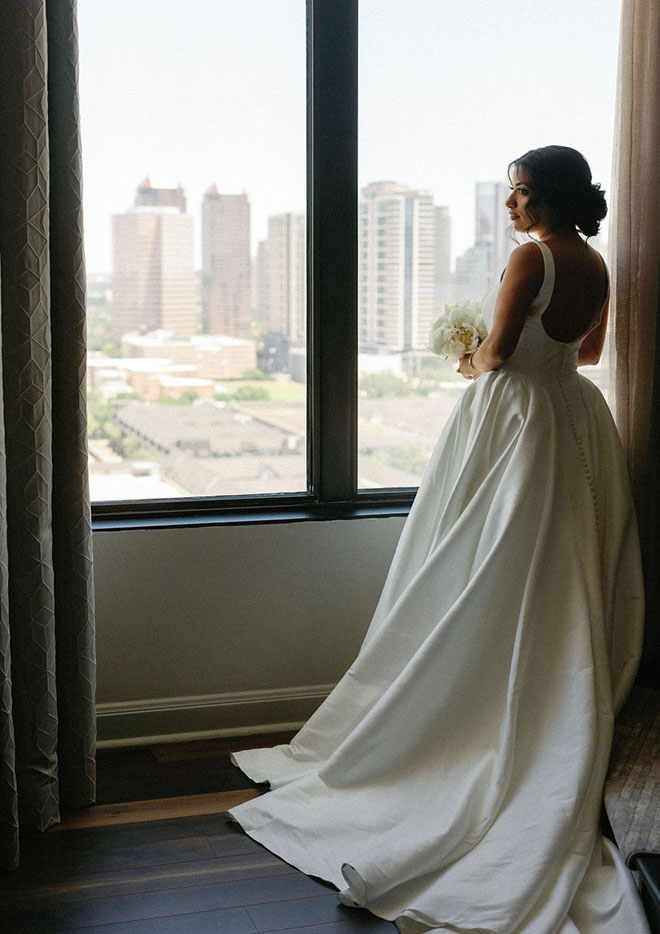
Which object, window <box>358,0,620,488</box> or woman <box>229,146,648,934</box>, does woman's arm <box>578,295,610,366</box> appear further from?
window <box>358,0,620,488</box>

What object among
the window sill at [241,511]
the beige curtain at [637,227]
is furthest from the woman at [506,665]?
the window sill at [241,511]

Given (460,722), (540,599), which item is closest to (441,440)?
(540,599)

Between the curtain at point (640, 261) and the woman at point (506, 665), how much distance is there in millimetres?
145

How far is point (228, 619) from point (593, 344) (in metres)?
1.37

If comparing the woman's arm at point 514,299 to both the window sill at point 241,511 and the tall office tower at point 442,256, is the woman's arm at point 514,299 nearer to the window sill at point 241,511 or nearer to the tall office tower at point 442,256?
the tall office tower at point 442,256

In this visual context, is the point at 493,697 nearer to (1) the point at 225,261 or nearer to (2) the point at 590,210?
(2) the point at 590,210

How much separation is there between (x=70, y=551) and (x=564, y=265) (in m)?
1.47

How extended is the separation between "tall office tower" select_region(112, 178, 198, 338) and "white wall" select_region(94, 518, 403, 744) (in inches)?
25.7

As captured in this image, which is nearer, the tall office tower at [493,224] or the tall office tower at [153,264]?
the tall office tower at [153,264]

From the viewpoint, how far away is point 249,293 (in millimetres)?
3033

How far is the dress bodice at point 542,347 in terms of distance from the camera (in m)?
2.48

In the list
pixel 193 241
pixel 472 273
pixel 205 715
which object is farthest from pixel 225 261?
pixel 205 715

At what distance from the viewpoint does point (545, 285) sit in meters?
2.48

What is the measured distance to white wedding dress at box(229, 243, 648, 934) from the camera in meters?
2.06
